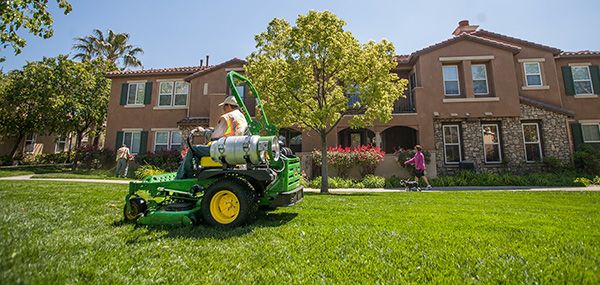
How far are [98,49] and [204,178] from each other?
115ft

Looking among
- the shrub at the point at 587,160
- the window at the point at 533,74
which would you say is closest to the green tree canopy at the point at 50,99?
the window at the point at 533,74

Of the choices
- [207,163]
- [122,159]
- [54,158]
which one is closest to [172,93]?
[122,159]

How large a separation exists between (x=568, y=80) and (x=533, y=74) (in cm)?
235

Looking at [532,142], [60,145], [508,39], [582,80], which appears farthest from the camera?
[60,145]

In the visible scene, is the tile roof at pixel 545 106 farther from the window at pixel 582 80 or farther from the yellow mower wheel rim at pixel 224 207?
the yellow mower wheel rim at pixel 224 207

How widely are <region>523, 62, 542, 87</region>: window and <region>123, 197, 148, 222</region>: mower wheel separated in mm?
21109

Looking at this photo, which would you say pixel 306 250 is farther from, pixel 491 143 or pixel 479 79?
pixel 479 79

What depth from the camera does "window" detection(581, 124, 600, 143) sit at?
1631 cm

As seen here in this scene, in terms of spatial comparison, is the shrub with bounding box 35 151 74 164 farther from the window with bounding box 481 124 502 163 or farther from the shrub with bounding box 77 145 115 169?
the window with bounding box 481 124 502 163

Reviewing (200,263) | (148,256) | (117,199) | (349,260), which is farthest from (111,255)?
(117,199)

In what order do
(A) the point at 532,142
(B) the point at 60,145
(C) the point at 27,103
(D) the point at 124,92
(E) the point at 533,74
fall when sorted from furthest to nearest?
(B) the point at 60,145 < (C) the point at 27,103 < (D) the point at 124,92 < (E) the point at 533,74 < (A) the point at 532,142

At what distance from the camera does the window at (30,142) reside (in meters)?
24.2

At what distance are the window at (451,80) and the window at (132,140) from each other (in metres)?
20.2

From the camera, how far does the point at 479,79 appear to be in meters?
16.3
